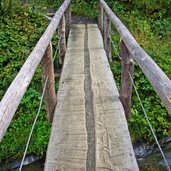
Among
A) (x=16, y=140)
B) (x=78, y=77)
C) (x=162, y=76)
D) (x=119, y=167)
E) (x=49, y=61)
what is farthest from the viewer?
(x=16, y=140)

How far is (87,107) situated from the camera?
3434 mm

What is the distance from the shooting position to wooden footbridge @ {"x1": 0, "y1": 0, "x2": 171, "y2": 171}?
2.12 metres

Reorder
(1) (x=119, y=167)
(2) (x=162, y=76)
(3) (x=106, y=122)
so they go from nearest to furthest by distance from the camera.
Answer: (2) (x=162, y=76) → (1) (x=119, y=167) → (3) (x=106, y=122)

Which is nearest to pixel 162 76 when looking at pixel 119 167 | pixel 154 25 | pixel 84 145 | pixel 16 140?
pixel 119 167

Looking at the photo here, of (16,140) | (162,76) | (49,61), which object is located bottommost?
(16,140)

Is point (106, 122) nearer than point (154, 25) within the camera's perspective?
Yes

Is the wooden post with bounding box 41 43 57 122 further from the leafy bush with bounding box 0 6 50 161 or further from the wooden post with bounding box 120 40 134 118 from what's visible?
the leafy bush with bounding box 0 6 50 161

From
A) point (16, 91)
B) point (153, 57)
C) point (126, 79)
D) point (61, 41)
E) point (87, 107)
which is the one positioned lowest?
point (153, 57)

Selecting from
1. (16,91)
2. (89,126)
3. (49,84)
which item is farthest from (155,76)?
(49,84)

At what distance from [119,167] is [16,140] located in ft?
8.89

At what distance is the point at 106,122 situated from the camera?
3.07 metres

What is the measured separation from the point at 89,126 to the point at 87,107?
0.45 m

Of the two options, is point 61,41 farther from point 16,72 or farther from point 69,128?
point 69,128

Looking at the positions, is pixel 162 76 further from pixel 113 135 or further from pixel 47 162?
pixel 47 162
